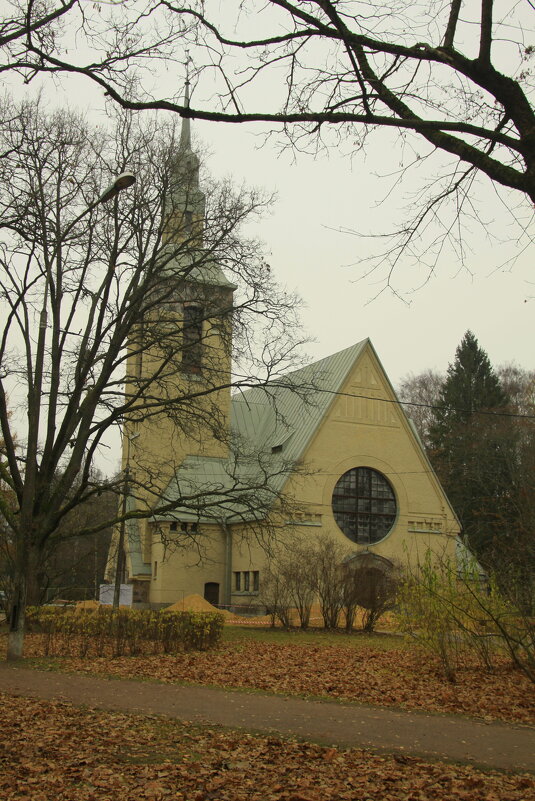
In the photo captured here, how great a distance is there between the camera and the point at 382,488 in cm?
3844

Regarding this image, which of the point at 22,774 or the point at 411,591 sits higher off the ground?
the point at 411,591

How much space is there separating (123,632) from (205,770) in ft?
32.6

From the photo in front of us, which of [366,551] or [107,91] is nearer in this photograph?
[107,91]

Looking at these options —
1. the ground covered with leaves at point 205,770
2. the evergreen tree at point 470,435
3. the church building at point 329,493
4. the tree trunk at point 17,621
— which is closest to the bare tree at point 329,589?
the church building at point 329,493

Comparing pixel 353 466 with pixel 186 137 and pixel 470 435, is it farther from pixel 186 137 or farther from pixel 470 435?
pixel 186 137

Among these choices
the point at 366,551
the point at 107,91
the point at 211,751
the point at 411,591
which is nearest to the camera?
the point at 107,91

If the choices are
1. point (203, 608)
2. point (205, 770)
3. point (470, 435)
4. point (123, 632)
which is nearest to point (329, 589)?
point (203, 608)

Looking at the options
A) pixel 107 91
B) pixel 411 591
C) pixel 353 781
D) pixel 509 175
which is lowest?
pixel 353 781

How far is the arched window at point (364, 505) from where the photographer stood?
1460 inches

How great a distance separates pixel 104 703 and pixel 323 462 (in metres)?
27.3

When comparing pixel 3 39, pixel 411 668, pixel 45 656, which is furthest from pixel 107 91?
pixel 45 656

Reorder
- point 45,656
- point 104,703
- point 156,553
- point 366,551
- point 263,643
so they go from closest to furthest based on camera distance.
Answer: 1. point 104,703
2. point 45,656
3. point 263,643
4. point 366,551
5. point 156,553

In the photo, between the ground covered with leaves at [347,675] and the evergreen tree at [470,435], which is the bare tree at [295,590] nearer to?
the ground covered with leaves at [347,675]

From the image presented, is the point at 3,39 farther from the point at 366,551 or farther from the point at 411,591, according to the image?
the point at 366,551
